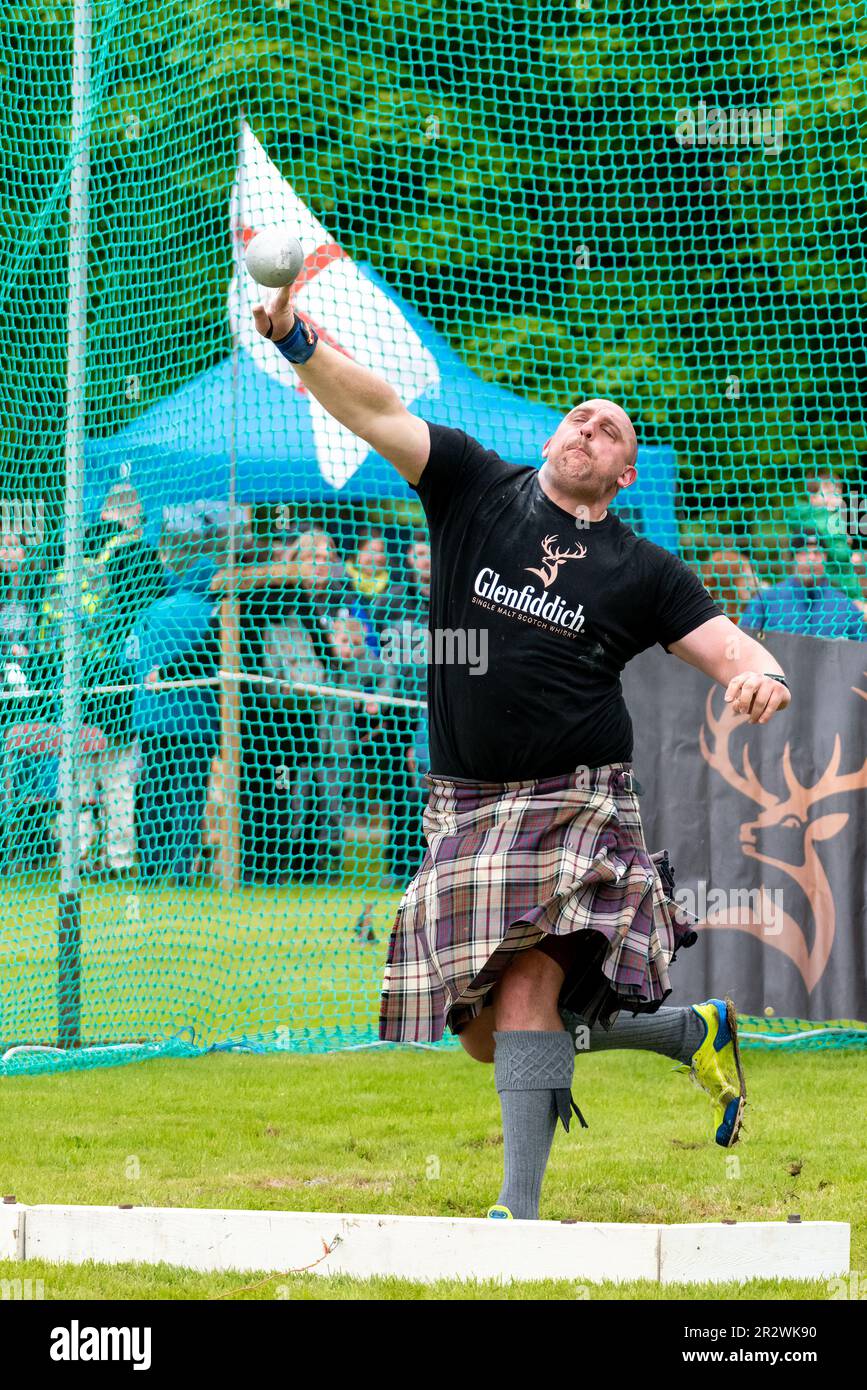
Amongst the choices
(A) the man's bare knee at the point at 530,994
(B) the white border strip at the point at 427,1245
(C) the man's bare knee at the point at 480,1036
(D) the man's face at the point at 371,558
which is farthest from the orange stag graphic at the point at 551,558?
(D) the man's face at the point at 371,558

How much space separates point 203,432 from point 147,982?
215 centimetres

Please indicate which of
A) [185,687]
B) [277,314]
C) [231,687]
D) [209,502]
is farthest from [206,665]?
[277,314]

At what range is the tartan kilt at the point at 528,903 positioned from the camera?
355 cm

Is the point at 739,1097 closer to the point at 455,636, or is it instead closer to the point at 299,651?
the point at 455,636

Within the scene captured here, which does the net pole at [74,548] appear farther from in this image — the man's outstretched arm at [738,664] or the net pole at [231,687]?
the man's outstretched arm at [738,664]

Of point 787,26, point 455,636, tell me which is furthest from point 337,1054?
point 787,26

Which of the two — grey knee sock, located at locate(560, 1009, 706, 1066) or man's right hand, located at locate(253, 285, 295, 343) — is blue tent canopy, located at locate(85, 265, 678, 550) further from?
grey knee sock, located at locate(560, 1009, 706, 1066)

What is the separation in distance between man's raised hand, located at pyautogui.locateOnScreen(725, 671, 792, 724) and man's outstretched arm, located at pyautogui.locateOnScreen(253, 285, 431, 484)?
0.85m

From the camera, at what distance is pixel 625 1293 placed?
302cm

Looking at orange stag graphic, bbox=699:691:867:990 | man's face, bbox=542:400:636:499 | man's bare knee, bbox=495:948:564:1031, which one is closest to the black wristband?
man's face, bbox=542:400:636:499

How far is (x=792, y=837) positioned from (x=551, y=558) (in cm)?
274

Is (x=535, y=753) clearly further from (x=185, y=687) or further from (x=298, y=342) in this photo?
(x=185, y=687)

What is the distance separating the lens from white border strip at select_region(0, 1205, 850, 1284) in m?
3.13

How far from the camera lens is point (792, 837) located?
6164 millimetres
